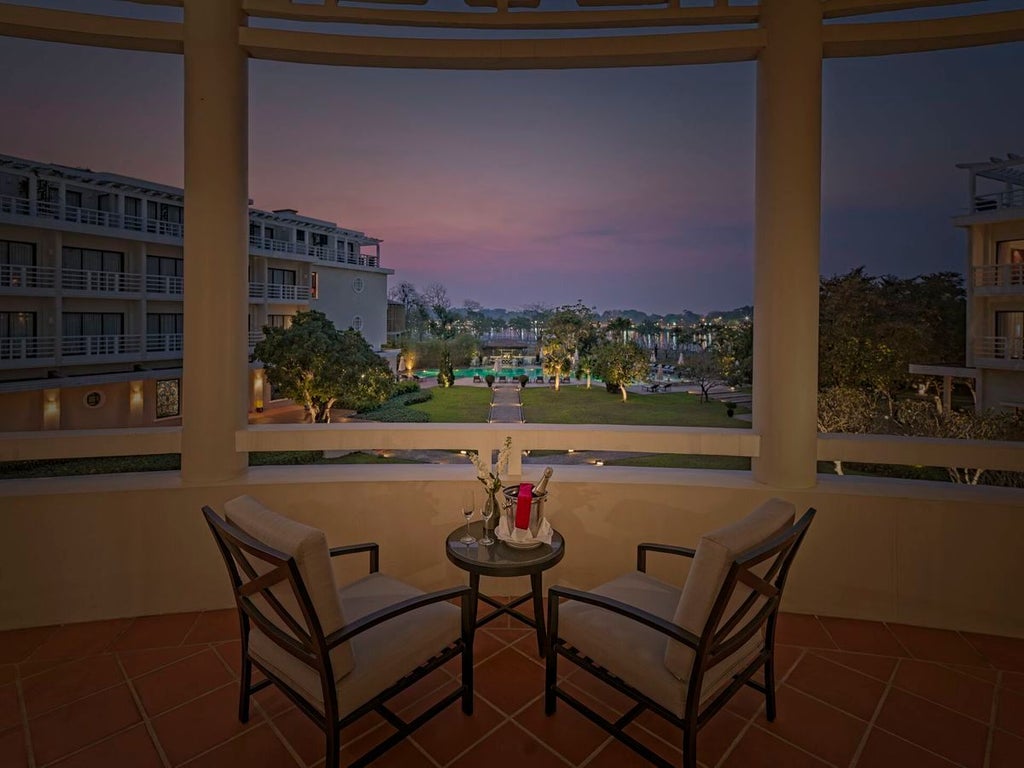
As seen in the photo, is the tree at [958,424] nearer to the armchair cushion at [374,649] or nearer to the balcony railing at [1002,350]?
the balcony railing at [1002,350]

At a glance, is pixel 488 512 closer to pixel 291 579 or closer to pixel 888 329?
pixel 291 579

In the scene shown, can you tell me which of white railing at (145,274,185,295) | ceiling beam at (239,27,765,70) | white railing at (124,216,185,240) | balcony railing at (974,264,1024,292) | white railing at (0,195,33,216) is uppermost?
white railing at (124,216,185,240)

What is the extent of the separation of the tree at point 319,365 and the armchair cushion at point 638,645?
1186 centimetres

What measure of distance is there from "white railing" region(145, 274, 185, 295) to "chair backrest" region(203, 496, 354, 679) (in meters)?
13.7

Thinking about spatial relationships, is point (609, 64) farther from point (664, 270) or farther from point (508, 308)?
point (508, 308)

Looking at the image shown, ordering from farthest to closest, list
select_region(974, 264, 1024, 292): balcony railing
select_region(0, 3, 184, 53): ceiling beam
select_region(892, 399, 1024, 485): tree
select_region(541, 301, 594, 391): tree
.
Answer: select_region(541, 301, 594, 391): tree → select_region(892, 399, 1024, 485): tree → select_region(974, 264, 1024, 292): balcony railing → select_region(0, 3, 184, 53): ceiling beam

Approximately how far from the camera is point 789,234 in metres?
3.04

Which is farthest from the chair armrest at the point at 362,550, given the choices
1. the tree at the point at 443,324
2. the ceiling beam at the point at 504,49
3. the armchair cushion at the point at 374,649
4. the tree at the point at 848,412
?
the tree at the point at 443,324

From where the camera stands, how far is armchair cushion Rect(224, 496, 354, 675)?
66.6 inches

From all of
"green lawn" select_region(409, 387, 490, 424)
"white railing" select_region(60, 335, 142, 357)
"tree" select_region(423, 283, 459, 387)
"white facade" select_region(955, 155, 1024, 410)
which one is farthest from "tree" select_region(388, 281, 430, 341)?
"white facade" select_region(955, 155, 1024, 410)

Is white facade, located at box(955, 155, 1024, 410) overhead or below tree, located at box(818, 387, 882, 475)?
overhead

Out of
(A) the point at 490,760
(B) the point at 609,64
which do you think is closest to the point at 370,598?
(A) the point at 490,760

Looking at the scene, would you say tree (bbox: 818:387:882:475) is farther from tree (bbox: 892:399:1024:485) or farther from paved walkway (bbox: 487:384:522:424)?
paved walkway (bbox: 487:384:522:424)

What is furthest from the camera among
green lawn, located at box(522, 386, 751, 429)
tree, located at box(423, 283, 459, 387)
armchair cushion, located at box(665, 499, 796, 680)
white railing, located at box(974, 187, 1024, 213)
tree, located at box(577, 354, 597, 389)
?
tree, located at box(577, 354, 597, 389)
